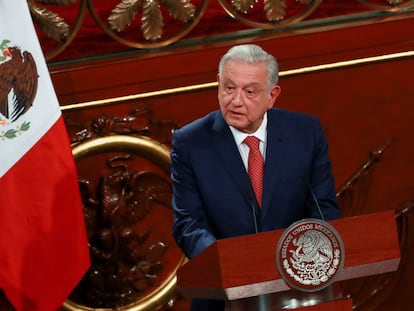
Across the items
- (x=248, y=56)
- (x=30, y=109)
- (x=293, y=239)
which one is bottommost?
(x=293, y=239)

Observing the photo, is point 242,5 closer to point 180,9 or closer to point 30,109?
point 180,9

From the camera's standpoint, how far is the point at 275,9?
4090 millimetres

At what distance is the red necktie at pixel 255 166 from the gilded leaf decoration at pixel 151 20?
89cm

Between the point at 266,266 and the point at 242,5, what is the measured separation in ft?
4.94

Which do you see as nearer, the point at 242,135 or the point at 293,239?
the point at 293,239

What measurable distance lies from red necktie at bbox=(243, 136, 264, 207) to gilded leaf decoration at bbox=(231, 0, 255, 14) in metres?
0.94

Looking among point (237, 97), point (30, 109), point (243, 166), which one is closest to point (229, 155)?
point (243, 166)

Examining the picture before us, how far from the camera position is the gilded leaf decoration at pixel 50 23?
3916 mm

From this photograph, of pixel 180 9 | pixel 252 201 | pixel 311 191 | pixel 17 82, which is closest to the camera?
pixel 311 191

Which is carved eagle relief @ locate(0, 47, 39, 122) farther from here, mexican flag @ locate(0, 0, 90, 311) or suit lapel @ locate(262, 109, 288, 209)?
suit lapel @ locate(262, 109, 288, 209)

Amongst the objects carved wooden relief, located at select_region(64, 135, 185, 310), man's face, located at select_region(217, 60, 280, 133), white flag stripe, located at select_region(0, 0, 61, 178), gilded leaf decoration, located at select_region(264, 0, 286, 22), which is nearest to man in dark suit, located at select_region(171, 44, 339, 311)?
→ man's face, located at select_region(217, 60, 280, 133)

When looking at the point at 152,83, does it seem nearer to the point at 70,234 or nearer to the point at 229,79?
the point at 70,234

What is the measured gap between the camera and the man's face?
3129 mm

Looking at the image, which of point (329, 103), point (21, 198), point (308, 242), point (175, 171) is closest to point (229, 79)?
point (175, 171)
